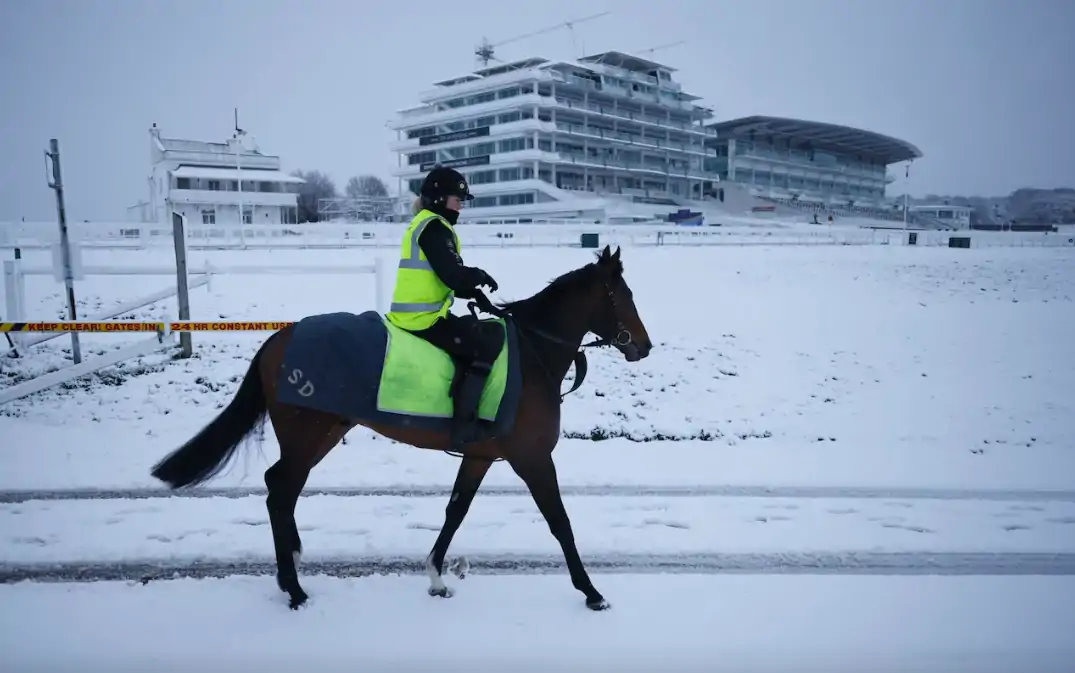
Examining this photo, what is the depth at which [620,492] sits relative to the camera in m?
6.78

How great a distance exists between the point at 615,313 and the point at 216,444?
2.99 metres

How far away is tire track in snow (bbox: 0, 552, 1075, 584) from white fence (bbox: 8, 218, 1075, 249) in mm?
19319

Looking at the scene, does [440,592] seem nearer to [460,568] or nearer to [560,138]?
[460,568]

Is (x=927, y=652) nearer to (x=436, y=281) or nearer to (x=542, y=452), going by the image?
(x=542, y=452)

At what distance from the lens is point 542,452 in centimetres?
462

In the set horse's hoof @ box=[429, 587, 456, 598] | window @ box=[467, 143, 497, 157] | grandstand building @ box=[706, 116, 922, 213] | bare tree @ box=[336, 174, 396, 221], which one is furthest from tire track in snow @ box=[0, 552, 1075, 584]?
grandstand building @ box=[706, 116, 922, 213]

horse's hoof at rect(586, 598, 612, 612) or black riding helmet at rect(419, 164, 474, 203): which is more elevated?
black riding helmet at rect(419, 164, 474, 203)

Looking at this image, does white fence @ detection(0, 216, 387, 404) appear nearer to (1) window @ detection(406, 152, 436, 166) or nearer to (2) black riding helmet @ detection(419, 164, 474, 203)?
(2) black riding helmet @ detection(419, 164, 474, 203)

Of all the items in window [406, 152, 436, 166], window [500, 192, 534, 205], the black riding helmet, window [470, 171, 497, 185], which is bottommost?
the black riding helmet

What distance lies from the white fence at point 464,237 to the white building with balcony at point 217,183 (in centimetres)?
2853

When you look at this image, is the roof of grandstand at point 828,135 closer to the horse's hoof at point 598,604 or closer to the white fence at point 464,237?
the white fence at point 464,237

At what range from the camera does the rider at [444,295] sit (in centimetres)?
445

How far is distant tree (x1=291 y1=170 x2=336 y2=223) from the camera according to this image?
8038 cm

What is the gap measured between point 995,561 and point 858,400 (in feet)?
19.4
